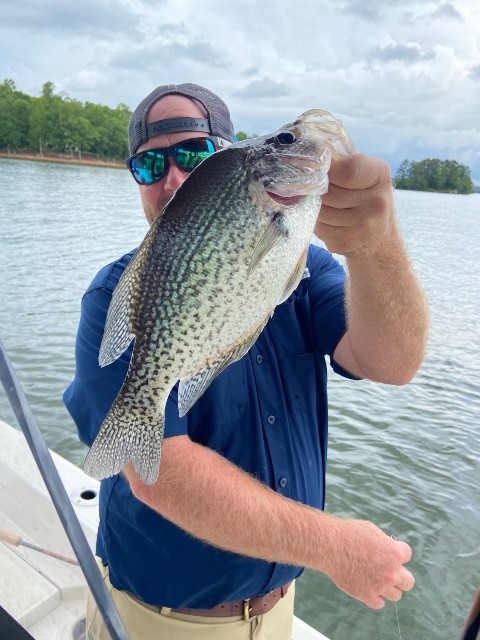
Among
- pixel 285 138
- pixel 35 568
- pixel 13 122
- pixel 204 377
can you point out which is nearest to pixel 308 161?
pixel 285 138

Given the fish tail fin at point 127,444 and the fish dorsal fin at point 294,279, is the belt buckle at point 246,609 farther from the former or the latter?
the fish dorsal fin at point 294,279

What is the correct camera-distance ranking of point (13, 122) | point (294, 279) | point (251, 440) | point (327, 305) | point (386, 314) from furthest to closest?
point (13, 122)
point (327, 305)
point (251, 440)
point (386, 314)
point (294, 279)

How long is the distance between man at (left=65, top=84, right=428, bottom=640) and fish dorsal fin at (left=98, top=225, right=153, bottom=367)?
272 millimetres

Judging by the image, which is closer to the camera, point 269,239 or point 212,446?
point 269,239

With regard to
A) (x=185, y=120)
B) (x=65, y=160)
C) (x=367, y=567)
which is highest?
(x=185, y=120)

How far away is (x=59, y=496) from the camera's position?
1.88 meters

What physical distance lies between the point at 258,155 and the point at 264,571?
4.91 feet

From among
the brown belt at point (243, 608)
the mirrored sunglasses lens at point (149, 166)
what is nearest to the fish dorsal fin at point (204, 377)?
the mirrored sunglasses lens at point (149, 166)

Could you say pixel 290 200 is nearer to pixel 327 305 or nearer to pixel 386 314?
pixel 386 314

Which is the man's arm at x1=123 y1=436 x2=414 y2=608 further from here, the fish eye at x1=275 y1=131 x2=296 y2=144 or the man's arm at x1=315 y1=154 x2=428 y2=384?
the fish eye at x1=275 y1=131 x2=296 y2=144

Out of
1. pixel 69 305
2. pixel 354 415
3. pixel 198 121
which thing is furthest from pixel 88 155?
pixel 198 121

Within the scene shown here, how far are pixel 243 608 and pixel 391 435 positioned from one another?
659 cm

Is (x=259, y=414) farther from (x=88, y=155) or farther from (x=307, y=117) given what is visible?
(x=88, y=155)

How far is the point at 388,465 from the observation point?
296 inches
